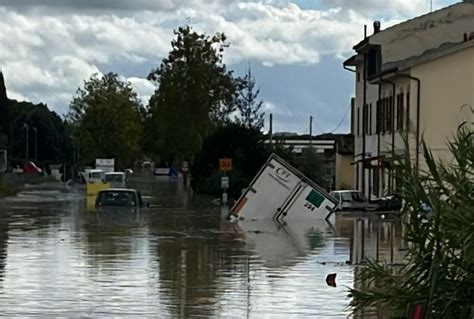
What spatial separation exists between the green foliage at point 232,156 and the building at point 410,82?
225 inches

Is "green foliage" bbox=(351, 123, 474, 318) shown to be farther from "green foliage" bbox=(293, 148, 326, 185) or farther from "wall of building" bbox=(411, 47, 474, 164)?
"green foliage" bbox=(293, 148, 326, 185)

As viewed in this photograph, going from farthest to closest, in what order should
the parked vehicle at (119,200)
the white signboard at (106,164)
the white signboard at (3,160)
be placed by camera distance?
the white signboard at (3,160) → the white signboard at (106,164) → the parked vehicle at (119,200)

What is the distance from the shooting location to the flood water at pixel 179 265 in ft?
58.6

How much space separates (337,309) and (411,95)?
3158 centimetres

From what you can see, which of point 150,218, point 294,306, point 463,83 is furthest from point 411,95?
point 294,306

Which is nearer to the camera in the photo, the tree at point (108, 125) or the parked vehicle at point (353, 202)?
the parked vehicle at point (353, 202)

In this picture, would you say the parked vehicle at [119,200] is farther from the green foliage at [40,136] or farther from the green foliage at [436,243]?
the green foliage at [40,136]

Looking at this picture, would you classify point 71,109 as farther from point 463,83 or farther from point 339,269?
point 339,269

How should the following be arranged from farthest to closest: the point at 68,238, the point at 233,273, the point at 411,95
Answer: the point at 411,95, the point at 68,238, the point at 233,273

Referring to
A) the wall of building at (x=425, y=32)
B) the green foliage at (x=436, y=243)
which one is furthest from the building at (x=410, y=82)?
the green foliage at (x=436, y=243)

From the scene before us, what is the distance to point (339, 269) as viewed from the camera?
961 inches

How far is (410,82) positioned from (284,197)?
820 cm

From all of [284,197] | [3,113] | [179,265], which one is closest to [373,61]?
[284,197]

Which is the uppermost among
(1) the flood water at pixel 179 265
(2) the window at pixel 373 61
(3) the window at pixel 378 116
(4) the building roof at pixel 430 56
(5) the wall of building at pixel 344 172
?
(2) the window at pixel 373 61
